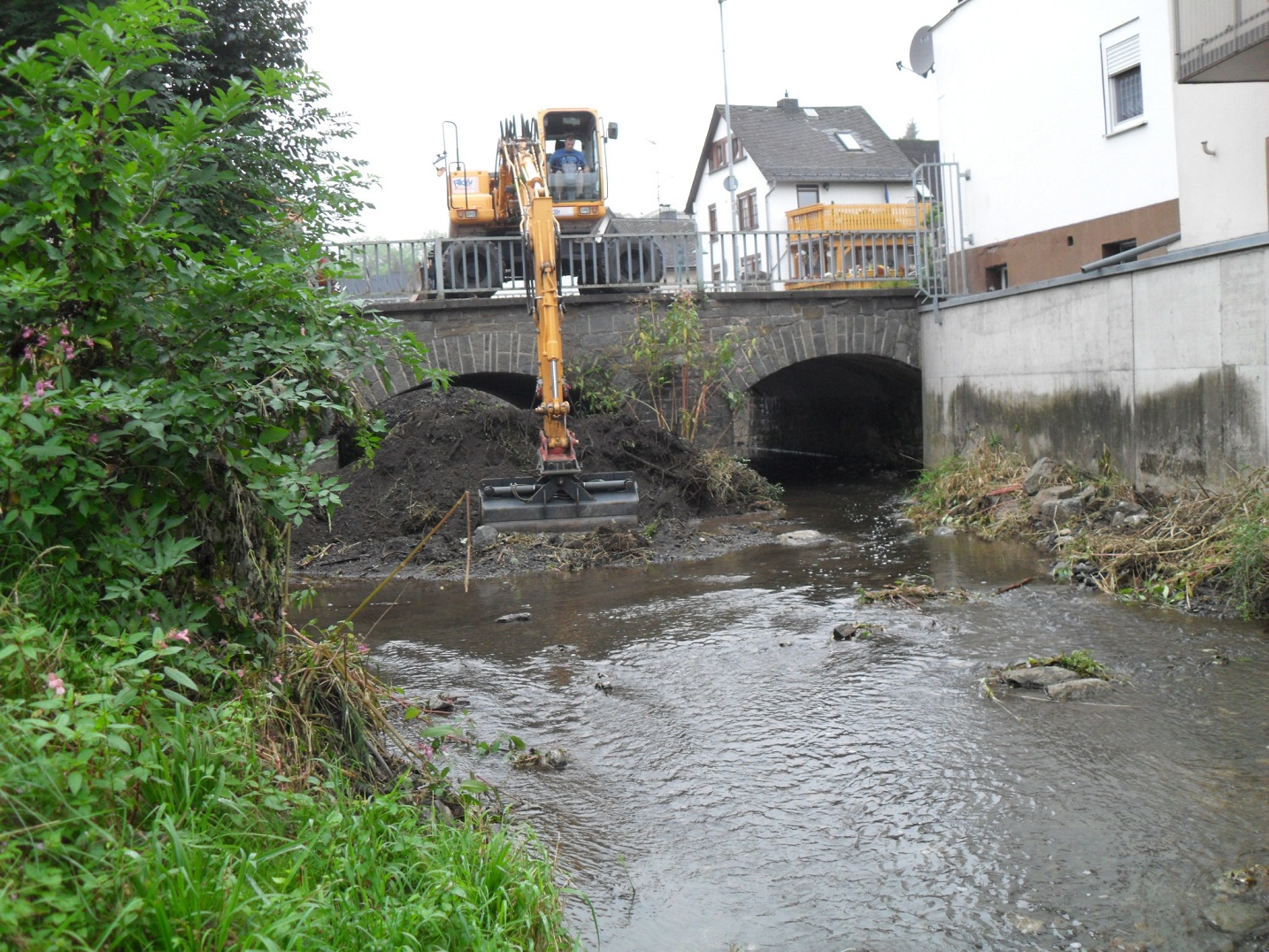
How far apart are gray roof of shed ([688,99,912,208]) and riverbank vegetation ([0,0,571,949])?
3756 cm

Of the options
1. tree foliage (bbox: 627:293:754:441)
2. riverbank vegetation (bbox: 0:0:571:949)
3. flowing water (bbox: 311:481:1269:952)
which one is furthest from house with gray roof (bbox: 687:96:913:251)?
riverbank vegetation (bbox: 0:0:571:949)

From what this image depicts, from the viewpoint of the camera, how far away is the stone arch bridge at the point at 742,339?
14602mm

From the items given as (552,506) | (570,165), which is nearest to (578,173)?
(570,165)

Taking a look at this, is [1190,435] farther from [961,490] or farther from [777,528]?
[777,528]

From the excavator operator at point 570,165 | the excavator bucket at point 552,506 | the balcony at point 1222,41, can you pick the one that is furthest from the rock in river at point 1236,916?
the excavator operator at point 570,165

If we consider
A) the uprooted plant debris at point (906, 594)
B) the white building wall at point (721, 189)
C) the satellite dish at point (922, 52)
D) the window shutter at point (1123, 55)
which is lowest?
the uprooted plant debris at point (906, 594)

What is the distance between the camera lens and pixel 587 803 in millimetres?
4676

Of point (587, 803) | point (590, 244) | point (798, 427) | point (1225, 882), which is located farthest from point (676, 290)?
point (1225, 882)

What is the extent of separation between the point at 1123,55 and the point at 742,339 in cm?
612

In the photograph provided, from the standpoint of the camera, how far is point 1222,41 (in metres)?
10.1

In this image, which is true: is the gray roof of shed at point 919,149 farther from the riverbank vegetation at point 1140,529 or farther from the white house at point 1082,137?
the riverbank vegetation at point 1140,529

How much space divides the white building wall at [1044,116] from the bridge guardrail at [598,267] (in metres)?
1.92

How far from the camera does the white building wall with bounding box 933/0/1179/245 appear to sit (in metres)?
14.2

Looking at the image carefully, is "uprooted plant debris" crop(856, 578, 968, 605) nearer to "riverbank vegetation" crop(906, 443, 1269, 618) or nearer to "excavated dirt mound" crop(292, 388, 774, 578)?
"riverbank vegetation" crop(906, 443, 1269, 618)
